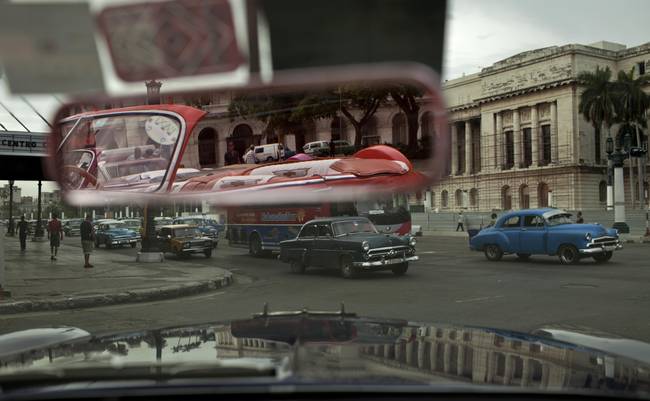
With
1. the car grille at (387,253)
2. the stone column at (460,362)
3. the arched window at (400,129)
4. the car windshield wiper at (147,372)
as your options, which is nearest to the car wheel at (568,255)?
the car grille at (387,253)

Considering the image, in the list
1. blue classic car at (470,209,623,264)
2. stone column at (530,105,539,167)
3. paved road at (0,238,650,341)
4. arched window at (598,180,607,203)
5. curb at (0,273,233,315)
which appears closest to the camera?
paved road at (0,238,650,341)

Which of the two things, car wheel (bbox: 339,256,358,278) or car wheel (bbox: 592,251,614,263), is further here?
car wheel (bbox: 592,251,614,263)

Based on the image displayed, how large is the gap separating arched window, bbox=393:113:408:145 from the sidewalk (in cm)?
1002

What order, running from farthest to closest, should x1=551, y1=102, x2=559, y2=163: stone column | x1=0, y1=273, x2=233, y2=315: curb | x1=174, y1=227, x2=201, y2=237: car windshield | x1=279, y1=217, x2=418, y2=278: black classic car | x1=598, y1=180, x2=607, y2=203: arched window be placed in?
1. x1=598, y1=180, x2=607, y2=203: arched window
2. x1=551, y1=102, x2=559, y2=163: stone column
3. x1=279, y1=217, x2=418, y2=278: black classic car
4. x1=0, y1=273, x2=233, y2=315: curb
5. x1=174, y1=227, x2=201, y2=237: car windshield

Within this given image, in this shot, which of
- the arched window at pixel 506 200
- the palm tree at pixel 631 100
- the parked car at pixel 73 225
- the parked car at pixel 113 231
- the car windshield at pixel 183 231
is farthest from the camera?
the palm tree at pixel 631 100

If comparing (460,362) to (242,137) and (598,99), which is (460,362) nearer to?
(242,137)

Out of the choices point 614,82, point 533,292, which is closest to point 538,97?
point 614,82

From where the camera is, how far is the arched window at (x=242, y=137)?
1.87 m

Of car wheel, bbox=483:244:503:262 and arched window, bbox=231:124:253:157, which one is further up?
arched window, bbox=231:124:253:157

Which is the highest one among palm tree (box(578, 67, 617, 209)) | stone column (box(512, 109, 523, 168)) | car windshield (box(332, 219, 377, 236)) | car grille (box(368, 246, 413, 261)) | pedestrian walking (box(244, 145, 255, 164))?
palm tree (box(578, 67, 617, 209))

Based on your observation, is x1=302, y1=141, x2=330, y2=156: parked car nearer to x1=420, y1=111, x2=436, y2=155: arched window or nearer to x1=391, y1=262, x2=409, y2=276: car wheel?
x1=420, y1=111, x2=436, y2=155: arched window

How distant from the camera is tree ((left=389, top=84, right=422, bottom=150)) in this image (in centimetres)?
187

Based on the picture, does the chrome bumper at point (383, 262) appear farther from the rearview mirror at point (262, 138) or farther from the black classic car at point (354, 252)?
the rearview mirror at point (262, 138)

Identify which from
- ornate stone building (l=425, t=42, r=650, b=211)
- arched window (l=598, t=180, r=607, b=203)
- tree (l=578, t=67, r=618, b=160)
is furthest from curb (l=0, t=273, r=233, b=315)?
tree (l=578, t=67, r=618, b=160)
